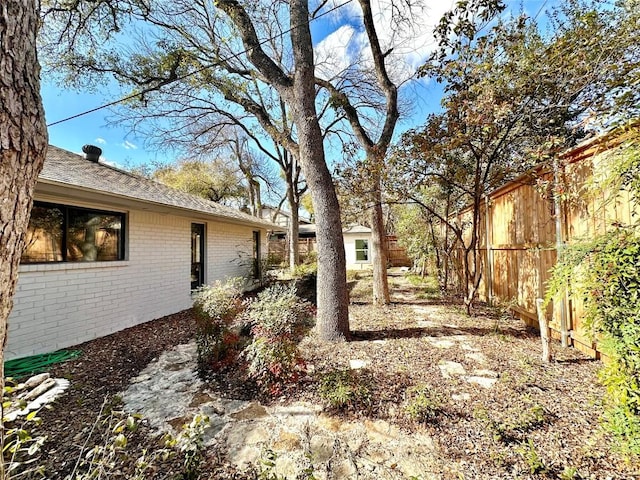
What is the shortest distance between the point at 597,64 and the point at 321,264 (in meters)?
4.63

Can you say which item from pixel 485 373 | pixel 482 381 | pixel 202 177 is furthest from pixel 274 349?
pixel 202 177

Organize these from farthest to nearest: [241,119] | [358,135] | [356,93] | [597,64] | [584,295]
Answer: [241,119]
[356,93]
[358,135]
[597,64]
[584,295]

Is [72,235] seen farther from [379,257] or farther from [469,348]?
[469,348]

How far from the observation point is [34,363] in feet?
12.7

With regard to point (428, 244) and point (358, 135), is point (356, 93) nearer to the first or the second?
point (358, 135)

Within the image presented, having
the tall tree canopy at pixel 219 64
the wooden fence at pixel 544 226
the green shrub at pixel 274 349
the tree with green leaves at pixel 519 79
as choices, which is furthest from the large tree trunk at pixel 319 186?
the wooden fence at pixel 544 226

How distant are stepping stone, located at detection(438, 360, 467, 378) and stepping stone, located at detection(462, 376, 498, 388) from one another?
0.44 feet

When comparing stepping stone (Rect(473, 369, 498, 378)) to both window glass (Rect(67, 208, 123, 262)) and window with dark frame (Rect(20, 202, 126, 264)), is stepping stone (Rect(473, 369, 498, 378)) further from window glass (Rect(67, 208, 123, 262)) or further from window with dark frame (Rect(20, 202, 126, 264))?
window glass (Rect(67, 208, 123, 262))

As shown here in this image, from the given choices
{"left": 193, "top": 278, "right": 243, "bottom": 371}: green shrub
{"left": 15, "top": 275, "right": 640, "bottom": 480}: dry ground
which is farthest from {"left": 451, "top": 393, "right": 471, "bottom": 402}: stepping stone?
{"left": 193, "top": 278, "right": 243, "bottom": 371}: green shrub

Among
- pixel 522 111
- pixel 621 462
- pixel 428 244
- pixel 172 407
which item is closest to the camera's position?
pixel 621 462

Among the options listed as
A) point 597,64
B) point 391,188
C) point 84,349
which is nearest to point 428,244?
point 391,188

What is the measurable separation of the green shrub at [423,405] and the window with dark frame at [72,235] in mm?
A: 5246

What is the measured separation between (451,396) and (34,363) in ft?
17.9

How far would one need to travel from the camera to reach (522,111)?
4.27 m
